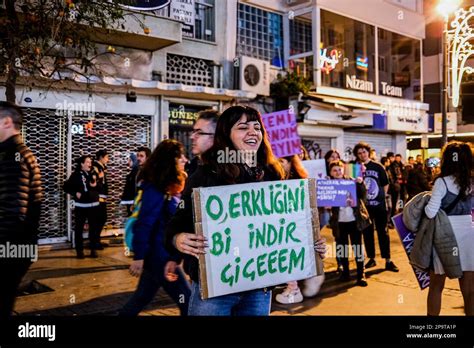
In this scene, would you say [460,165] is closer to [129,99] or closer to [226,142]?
[226,142]

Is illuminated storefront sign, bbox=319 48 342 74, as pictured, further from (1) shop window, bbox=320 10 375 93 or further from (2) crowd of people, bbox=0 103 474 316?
(2) crowd of people, bbox=0 103 474 316

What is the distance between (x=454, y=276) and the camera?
11.9ft

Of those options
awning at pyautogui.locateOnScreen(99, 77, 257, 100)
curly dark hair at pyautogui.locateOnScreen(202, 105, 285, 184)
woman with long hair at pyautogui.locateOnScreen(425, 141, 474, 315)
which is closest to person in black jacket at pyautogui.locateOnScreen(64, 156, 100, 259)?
awning at pyautogui.locateOnScreen(99, 77, 257, 100)

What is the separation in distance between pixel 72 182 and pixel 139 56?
317 cm

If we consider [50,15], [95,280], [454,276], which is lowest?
[95,280]

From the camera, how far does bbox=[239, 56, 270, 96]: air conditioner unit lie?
10273 millimetres

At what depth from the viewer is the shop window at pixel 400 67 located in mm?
15031

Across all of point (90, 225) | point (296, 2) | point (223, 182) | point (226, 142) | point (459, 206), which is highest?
point (296, 2)

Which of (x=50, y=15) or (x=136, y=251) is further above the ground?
(x=50, y=15)

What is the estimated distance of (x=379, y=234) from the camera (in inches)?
274

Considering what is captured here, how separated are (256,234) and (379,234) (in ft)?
16.2

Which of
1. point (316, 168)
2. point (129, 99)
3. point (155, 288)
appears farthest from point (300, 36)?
point (155, 288)

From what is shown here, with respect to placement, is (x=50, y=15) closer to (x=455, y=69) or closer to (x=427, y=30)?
(x=455, y=69)

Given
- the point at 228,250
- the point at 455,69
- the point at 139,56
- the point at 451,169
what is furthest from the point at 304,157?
the point at 228,250
